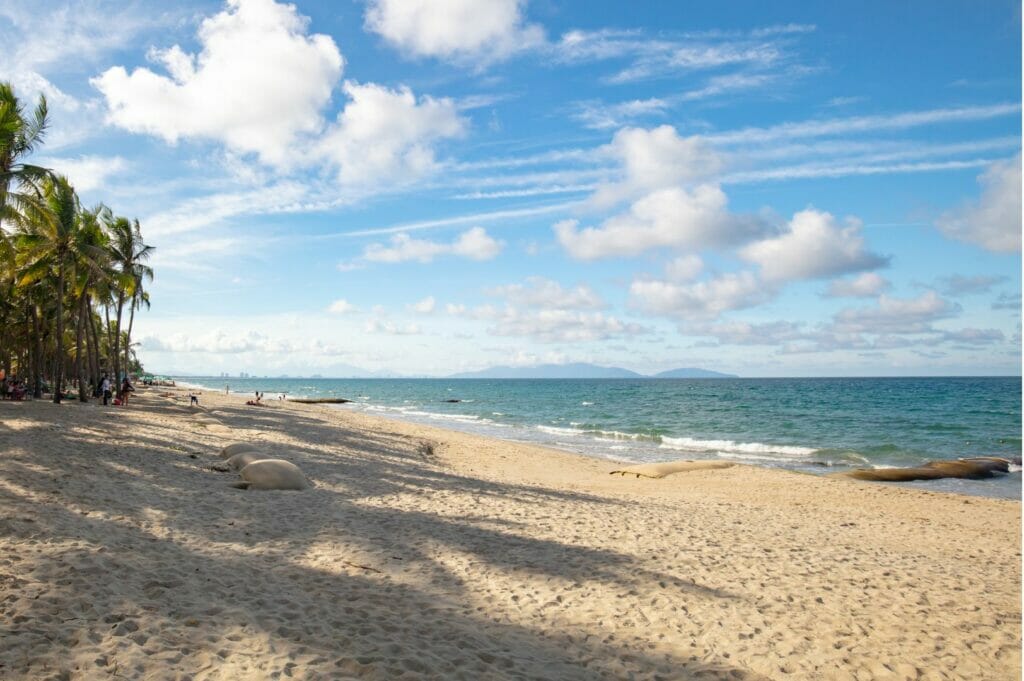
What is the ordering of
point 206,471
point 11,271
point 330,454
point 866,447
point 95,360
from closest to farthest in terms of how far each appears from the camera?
1. point 206,471
2. point 330,454
3. point 11,271
4. point 866,447
5. point 95,360

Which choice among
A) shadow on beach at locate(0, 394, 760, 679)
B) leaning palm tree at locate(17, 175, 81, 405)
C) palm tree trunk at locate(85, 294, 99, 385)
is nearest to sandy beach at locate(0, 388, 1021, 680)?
shadow on beach at locate(0, 394, 760, 679)

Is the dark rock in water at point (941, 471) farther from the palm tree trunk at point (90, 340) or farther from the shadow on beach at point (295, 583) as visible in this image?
the palm tree trunk at point (90, 340)

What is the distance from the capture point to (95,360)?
36.7m

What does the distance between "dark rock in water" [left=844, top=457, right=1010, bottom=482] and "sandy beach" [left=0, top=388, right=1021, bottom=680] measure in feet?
24.2

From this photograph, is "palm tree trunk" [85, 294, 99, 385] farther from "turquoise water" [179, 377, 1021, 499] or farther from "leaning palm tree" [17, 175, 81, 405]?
"turquoise water" [179, 377, 1021, 499]

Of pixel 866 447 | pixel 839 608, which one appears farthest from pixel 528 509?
pixel 866 447

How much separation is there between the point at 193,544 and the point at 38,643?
10.2 feet

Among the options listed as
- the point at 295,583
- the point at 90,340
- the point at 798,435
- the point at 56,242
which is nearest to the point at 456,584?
the point at 295,583

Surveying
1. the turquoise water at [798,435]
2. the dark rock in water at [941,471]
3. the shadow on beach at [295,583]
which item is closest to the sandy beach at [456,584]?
the shadow on beach at [295,583]

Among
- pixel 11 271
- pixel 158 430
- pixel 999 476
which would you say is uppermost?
pixel 11 271

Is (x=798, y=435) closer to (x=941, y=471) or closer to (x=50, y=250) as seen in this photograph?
(x=941, y=471)

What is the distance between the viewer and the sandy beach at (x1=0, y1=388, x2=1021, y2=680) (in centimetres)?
536

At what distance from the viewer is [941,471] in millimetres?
21891

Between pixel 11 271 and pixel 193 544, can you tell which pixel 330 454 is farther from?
pixel 11 271
